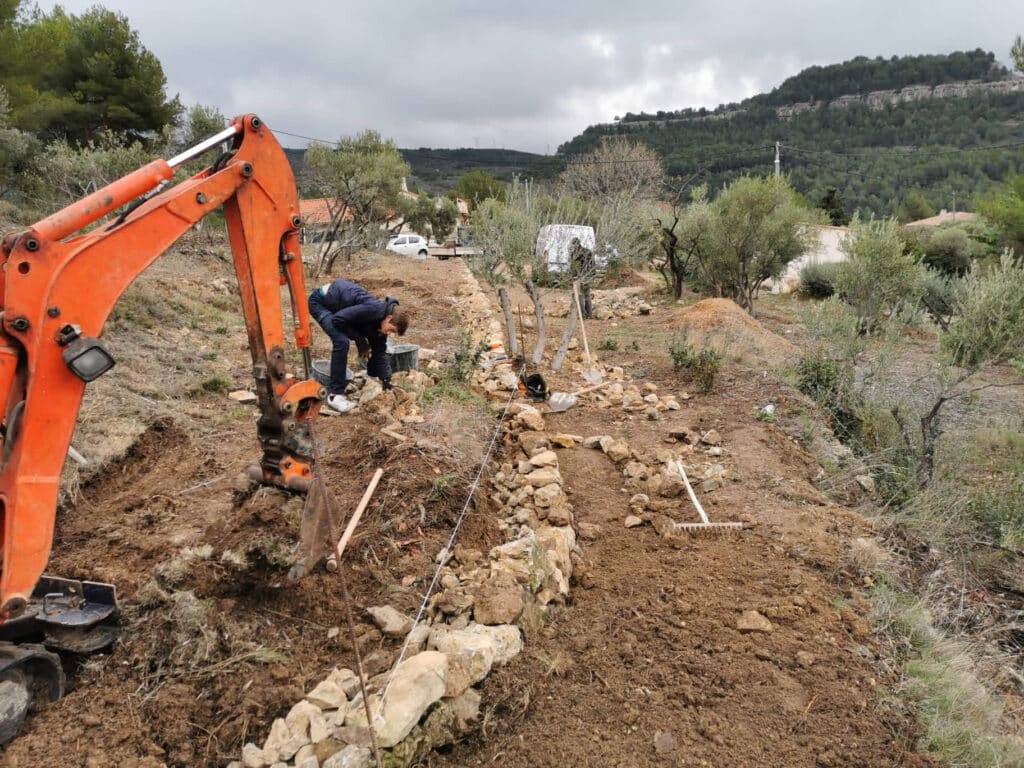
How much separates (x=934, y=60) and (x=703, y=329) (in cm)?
9546

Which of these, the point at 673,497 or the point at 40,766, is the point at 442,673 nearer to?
the point at 40,766

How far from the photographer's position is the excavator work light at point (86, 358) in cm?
226

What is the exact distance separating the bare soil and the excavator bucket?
3.4 inches

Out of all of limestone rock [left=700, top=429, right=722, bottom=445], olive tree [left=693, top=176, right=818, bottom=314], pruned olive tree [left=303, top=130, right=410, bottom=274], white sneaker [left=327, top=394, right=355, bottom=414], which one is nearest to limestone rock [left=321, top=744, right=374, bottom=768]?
white sneaker [left=327, top=394, right=355, bottom=414]

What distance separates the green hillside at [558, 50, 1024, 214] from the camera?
160 feet

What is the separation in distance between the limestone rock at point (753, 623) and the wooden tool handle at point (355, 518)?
230cm

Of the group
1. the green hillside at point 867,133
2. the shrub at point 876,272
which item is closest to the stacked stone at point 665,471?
the shrub at point 876,272

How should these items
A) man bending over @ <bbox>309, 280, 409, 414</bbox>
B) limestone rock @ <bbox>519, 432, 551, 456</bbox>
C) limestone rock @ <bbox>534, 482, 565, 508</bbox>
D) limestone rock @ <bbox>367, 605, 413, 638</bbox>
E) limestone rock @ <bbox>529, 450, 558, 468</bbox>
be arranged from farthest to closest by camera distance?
man bending over @ <bbox>309, 280, 409, 414</bbox>, limestone rock @ <bbox>519, 432, 551, 456</bbox>, limestone rock @ <bbox>529, 450, 558, 468</bbox>, limestone rock @ <bbox>534, 482, 565, 508</bbox>, limestone rock @ <bbox>367, 605, 413, 638</bbox>

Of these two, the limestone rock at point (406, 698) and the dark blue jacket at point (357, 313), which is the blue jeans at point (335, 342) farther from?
the limestone rock at point (406, 698)

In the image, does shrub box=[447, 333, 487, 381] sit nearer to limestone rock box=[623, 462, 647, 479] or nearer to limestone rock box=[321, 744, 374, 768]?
limestone rock box=[623, 462, 647, 479]

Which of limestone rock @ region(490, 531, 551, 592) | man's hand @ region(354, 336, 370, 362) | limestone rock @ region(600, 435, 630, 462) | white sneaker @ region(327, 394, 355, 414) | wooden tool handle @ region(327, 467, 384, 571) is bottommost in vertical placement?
limestone rock @ region(600, 435, 630, 462)

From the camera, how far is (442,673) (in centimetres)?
266

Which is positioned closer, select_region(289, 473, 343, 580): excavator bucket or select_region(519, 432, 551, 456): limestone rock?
→ select_region(289, 473, 343, 580): excavator bucket

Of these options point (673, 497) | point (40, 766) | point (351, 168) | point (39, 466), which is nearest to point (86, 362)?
point (39, 466)
